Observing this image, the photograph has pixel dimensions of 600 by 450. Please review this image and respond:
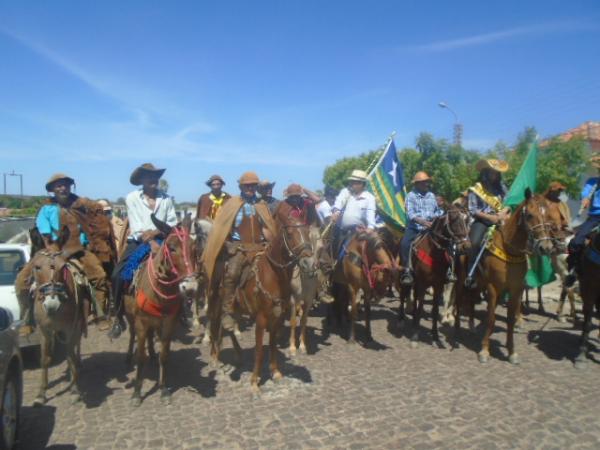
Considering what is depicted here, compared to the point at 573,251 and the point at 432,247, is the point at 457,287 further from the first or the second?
the point at 573,251

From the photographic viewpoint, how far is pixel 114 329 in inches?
241

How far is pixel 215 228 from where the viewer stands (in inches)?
264

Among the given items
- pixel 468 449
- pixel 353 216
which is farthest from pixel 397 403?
pixel 353 216

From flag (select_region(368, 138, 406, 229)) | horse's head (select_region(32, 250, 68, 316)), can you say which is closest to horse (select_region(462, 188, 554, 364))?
flag (select_region(368, 138, 406, 229))

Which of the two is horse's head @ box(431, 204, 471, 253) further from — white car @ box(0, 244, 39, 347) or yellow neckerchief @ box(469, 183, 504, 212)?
white car @ box(0, 244, 39, 347)

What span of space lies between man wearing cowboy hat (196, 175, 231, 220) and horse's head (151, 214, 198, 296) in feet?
11.0

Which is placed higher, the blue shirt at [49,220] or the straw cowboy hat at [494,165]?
the straw cowboy hat at [494,165]

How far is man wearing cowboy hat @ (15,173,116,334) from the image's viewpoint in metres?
5.78

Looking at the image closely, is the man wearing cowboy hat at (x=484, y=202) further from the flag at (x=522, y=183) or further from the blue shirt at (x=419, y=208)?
the blue shirt at (x=419, y=208)

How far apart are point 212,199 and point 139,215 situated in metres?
2.87

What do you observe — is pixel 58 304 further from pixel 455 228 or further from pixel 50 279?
pixel 455 228

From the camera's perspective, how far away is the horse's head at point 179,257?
4828 millimetres

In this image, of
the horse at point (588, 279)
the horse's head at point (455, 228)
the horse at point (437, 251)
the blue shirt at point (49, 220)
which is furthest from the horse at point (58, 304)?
the horse at point (588, 279)

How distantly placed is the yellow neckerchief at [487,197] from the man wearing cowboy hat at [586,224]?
50.6 inches
